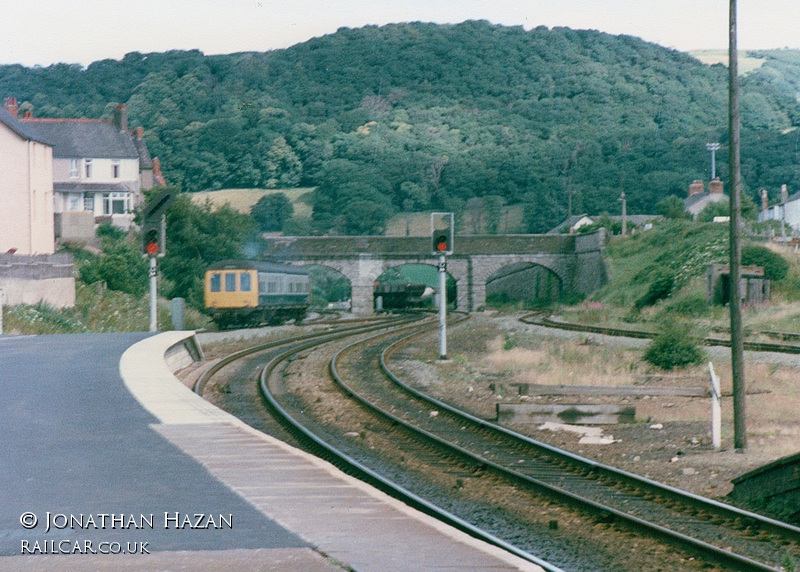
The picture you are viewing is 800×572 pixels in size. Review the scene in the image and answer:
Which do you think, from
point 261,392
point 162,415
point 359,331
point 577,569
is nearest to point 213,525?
point 577,569

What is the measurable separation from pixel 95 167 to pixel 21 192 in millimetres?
20609

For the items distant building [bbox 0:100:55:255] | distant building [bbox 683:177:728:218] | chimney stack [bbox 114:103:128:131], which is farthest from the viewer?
distant building [bbox 683:177:728:218]

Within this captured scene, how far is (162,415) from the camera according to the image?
33.2 feet

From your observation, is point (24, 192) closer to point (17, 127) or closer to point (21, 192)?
point (21, 192)

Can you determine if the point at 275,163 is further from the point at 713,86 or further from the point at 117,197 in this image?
the point at 713,86

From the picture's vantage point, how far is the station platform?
523 cm

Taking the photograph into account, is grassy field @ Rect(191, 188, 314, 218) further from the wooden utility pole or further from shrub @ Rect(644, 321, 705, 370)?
the wooden utility pole

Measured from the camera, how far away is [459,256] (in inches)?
2729

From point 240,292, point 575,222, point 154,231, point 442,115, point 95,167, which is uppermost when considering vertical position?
point 442,115

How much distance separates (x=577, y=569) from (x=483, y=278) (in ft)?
205

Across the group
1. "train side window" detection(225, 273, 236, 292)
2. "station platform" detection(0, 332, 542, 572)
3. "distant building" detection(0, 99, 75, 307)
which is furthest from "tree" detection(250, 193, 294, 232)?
"station platform" detection(0, 332, 542, 572)

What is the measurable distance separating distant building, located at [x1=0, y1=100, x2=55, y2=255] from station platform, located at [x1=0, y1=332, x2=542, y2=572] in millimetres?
31265

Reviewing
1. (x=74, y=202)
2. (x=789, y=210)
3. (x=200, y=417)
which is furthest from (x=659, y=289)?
(x=200, y=417)

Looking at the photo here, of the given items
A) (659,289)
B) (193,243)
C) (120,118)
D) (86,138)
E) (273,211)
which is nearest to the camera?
(659,289)
